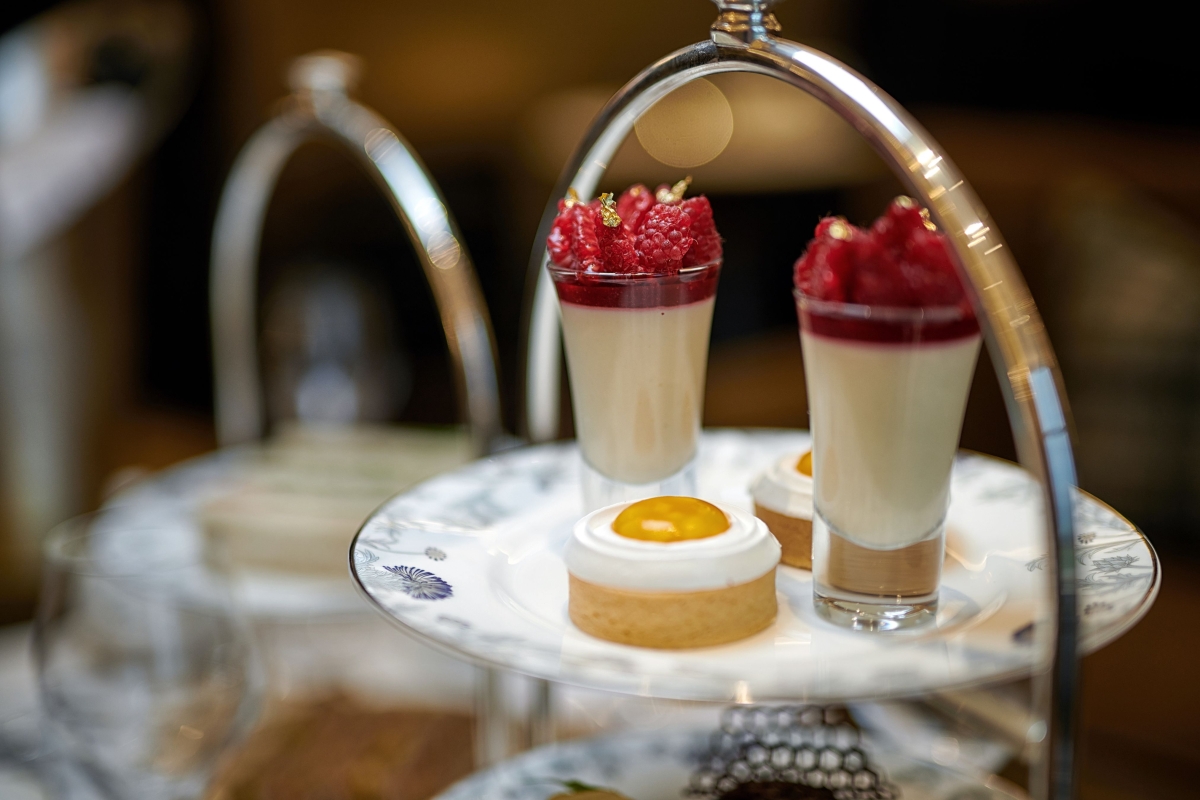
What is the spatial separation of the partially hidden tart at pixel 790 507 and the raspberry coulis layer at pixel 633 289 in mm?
117

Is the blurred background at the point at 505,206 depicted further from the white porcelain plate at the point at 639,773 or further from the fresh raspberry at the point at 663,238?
the fresh raspberry at the point at 663,238

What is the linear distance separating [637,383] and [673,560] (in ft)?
0.45

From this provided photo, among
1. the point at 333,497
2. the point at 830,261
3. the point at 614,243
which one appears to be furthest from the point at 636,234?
the point at 333,497

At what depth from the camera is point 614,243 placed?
59cm

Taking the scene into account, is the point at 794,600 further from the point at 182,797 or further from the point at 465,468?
the point at 182,797

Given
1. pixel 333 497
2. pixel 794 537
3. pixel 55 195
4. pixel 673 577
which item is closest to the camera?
pixel 673 577

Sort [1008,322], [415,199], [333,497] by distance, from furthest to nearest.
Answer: [333,497]
[415,199]
[1008,322]

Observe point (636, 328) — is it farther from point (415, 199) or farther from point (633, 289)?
point (415, 199)

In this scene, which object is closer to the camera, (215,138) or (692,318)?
(692,318)

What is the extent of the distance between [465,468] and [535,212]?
2268 millimetres

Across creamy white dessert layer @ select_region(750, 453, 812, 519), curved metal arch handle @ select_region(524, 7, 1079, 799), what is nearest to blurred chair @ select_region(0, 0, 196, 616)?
creamy white dessert layer @ select_region(750, 453, 812, 519)

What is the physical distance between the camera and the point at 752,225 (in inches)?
107

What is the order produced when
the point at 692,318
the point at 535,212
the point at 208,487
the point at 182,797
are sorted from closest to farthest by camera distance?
1. the point at 692,318
2. the point at 182,797
3. the point at 208,487
4. the point at 535,212

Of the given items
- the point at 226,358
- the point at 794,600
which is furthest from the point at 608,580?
the point at 226,358
